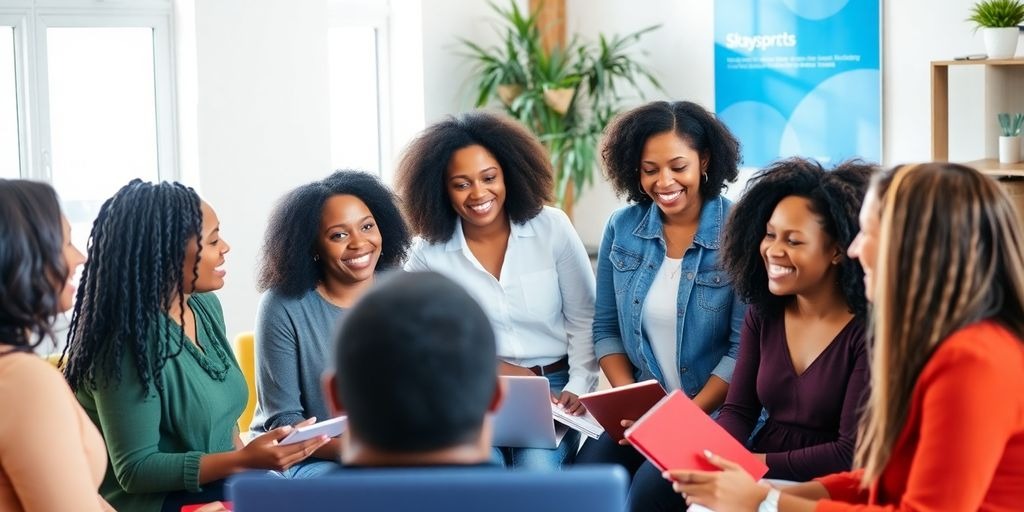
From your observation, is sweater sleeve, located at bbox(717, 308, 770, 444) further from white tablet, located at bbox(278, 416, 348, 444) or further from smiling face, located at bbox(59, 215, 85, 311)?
smiling face, located at bbox(59, 215, 85, 311)

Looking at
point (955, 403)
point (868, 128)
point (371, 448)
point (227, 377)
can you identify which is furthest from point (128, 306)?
point (868, 128)

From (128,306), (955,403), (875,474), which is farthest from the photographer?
(128,306)

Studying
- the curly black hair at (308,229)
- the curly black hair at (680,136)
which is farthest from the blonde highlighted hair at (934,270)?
the curly black hair at (308,229)

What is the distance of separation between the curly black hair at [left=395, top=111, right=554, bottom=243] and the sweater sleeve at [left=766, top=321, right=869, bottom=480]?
110cm

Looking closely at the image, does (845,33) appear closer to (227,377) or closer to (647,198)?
(647,198)

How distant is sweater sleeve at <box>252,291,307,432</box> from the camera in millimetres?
2953

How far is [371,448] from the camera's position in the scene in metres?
1.29

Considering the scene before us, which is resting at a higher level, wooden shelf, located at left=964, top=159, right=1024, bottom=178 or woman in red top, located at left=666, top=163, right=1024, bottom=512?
wooden shelf, located at left=964, top=159, right=1024, bottom=178

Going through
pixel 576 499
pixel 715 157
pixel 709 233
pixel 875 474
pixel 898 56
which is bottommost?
pixel 875 474

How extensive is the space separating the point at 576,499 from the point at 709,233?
1933 millimetres

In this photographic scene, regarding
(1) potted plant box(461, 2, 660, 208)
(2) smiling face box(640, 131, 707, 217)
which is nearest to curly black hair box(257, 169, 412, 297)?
(2) smiling face box(640, 131, 707, 217)

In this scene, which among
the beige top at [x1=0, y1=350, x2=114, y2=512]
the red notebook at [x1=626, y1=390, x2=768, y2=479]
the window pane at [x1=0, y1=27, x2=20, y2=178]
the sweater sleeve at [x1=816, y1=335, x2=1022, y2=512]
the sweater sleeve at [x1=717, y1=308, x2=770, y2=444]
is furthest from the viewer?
the window pane at [x1=0, y1=27, x2=20, y2=178]

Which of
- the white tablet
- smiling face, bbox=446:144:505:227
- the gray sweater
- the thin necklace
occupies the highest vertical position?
smiling face, bbox=446:144:505:227

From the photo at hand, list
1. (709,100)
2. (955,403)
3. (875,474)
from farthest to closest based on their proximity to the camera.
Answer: (709,100), (875,474), (955,403)
